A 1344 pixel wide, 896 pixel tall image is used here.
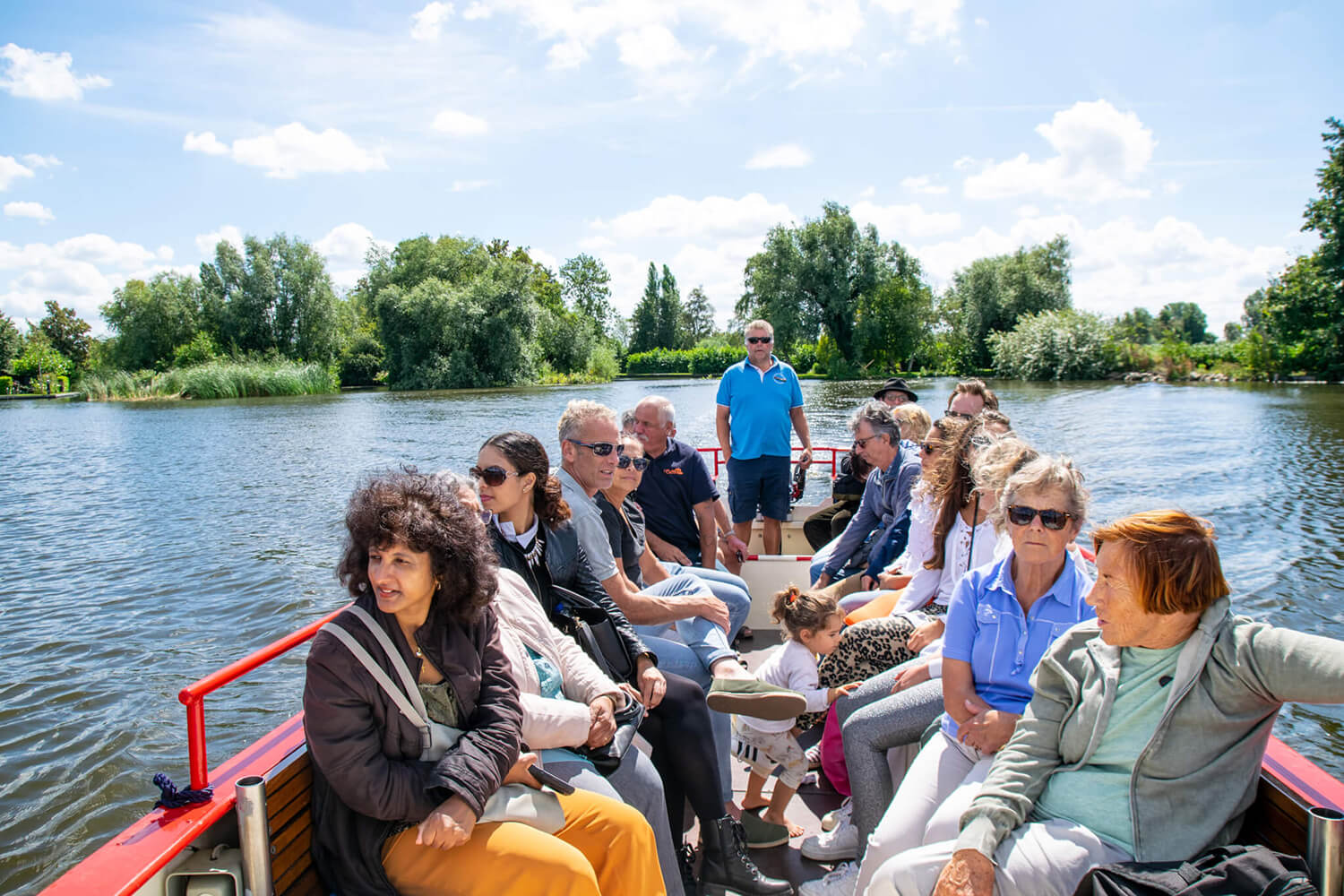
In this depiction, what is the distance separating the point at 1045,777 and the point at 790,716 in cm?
83

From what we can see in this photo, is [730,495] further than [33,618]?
No

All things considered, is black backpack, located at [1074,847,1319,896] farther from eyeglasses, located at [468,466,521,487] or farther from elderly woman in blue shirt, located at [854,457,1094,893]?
eyeglasses, located at [468,466,521,487]

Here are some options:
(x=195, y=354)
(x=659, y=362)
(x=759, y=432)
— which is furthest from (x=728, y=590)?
(x=659, y=362)

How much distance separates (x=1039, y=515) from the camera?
209 cm

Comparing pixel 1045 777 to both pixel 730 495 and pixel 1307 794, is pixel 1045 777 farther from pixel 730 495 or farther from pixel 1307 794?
pixel 730 495

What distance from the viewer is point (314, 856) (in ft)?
5.86

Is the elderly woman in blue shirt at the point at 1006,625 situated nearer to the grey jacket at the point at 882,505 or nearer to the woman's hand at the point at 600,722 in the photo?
the woman's hand at the point at 600,722

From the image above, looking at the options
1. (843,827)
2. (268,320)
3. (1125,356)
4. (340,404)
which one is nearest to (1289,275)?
(1125,356)

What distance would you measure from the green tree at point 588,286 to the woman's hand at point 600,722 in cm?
6464

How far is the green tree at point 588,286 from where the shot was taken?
66.6m

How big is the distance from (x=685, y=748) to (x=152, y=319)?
1777 inches

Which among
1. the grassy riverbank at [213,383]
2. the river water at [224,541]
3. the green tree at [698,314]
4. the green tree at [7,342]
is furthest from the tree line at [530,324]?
the green tree at [698,314]

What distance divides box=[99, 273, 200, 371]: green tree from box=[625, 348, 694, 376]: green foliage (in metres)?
32.3

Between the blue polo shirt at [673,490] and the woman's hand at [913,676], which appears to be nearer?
the woman's hand at [913,676]
